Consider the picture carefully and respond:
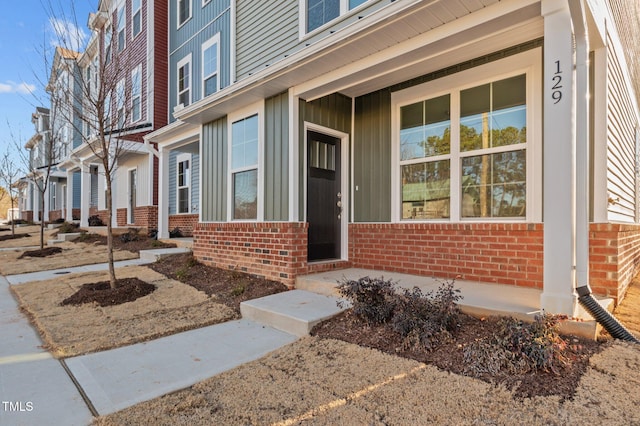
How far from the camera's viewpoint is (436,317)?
9.26 feet

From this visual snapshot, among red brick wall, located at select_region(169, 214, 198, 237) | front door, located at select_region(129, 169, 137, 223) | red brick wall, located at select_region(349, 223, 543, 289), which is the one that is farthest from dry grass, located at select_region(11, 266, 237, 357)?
front door, located at select_region(129, 169, 137, 223)

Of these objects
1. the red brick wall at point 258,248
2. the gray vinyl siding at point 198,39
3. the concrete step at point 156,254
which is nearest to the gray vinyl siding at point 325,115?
the red brick wall at point 258,248

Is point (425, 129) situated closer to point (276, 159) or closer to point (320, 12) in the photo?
point (276, 159)

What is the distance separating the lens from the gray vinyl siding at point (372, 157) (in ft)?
17.2

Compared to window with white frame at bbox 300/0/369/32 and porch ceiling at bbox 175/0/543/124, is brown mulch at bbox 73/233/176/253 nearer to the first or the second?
porch ceiling at bbox 175/0/543/124

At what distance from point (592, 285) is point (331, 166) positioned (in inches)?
142

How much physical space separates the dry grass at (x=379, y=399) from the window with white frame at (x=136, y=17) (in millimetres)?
14072

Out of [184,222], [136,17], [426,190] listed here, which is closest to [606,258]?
[426,190]

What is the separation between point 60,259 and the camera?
26.5 feet

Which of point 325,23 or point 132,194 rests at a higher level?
point 325,23

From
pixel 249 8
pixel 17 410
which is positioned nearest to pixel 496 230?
pixel 17 410

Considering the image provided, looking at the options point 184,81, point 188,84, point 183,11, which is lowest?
point 188,84

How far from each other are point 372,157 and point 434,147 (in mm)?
973

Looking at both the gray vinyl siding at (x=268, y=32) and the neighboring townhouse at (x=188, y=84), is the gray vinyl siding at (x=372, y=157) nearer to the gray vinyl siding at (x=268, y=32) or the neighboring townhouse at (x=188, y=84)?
the gray vinyl siding at (x=268, y=32)
